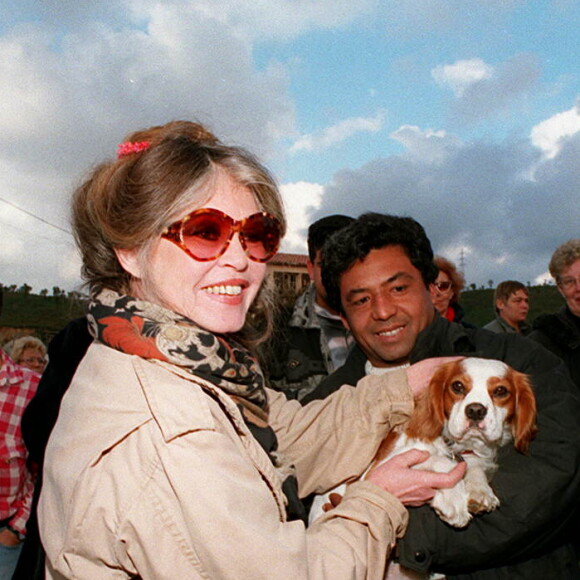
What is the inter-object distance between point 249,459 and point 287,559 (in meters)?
0.32

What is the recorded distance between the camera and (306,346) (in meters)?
4.45

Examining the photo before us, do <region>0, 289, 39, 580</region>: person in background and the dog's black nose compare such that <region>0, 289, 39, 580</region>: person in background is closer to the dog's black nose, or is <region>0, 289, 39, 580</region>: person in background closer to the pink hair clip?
the pink hair clip

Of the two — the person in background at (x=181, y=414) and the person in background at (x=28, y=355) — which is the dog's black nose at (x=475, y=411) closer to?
the person in background at (x=181, y=414)

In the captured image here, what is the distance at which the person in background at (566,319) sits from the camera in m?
5.00

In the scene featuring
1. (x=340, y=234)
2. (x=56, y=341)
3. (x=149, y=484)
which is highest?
(x=340, y=234)

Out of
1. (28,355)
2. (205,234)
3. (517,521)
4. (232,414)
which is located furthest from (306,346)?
(28,355)

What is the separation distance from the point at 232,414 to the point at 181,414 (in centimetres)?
22

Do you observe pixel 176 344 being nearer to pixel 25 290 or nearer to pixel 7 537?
pixel 7 537

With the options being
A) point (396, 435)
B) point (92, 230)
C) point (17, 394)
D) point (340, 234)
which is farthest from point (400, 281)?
point (17, 394)

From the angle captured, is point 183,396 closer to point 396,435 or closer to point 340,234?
point 396,435

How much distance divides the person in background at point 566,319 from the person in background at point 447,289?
2.45 ft

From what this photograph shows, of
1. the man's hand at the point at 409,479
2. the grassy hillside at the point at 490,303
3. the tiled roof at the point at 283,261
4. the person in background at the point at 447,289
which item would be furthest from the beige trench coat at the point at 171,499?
the grassy hillside at the point at 490,303

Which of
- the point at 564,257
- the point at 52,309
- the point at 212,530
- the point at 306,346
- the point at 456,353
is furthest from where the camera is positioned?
the point at 52,309

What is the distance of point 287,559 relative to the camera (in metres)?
1.42
